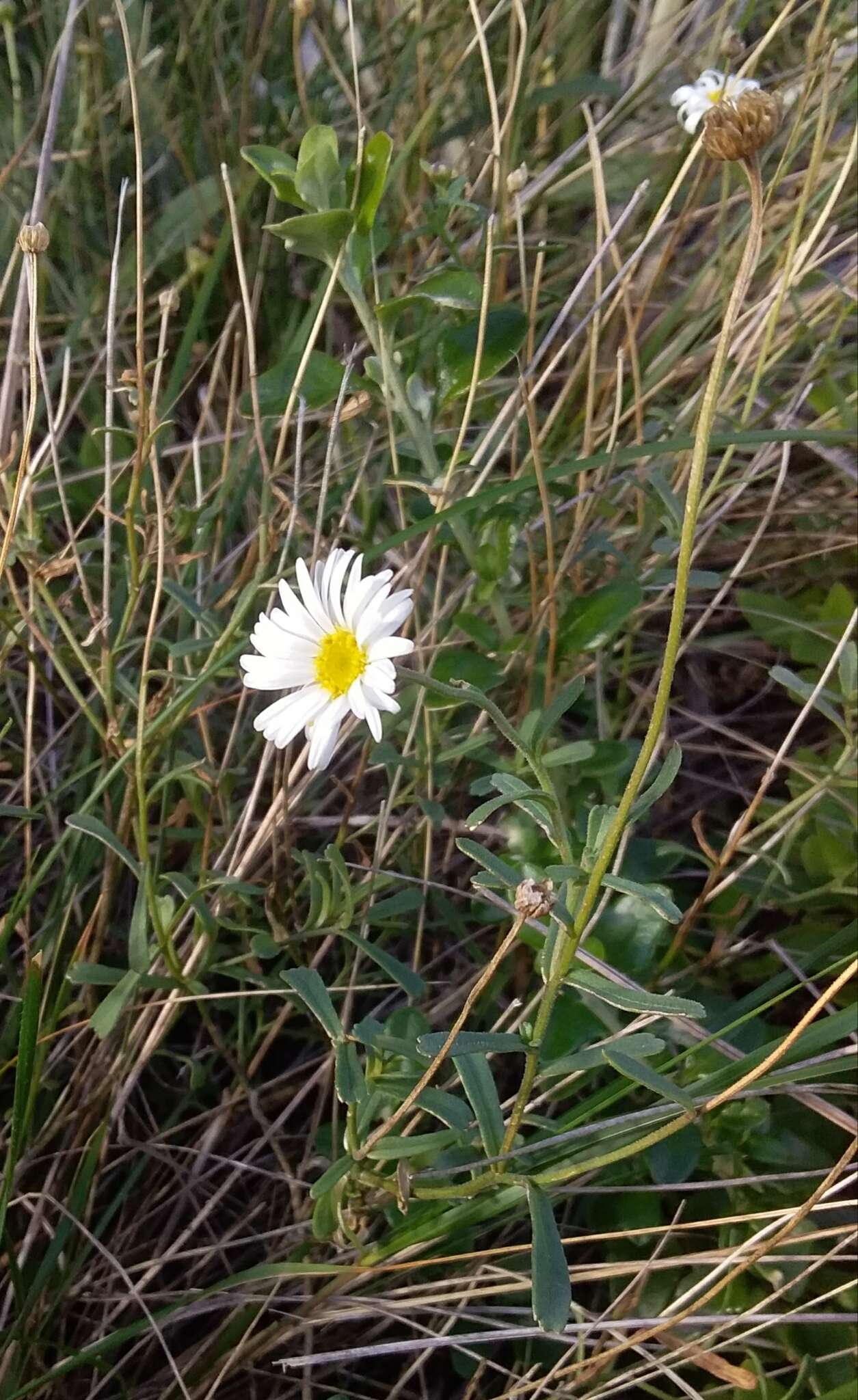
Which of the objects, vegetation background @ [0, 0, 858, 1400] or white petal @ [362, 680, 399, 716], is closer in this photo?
white petal @ [362, 680, 399, 716]

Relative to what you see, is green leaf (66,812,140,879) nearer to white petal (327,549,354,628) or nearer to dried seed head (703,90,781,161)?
white petal (327,549,354,628)

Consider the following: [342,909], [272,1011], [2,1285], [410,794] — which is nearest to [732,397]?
[410,794]

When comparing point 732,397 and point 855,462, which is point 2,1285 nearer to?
point 732,397

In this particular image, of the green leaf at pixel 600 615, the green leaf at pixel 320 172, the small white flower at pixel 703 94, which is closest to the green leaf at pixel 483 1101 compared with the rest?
the green leaf at pixel 600 615

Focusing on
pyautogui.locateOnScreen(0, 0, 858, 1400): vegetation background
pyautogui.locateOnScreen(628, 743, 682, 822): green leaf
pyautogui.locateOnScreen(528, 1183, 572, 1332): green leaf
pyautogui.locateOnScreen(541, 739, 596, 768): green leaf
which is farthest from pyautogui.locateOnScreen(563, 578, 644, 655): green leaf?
pyautogui.locateOnScreen(528, 1183, 572, 1332): green leaf

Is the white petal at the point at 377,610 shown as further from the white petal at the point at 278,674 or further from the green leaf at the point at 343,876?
the green leaf at the point at 343,876

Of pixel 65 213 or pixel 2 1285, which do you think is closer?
pixel 2 1285
